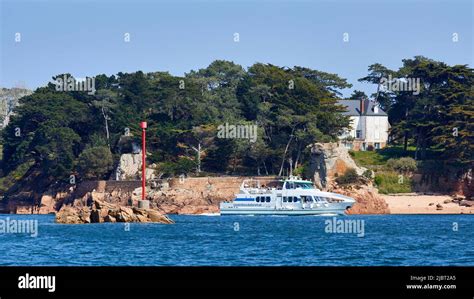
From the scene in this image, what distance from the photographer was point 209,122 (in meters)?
102

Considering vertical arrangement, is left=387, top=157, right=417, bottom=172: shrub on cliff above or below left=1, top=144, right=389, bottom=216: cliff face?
above

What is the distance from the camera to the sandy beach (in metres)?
89.9

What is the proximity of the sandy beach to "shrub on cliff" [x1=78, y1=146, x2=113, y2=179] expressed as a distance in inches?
1048

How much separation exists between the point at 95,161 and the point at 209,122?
12.1m

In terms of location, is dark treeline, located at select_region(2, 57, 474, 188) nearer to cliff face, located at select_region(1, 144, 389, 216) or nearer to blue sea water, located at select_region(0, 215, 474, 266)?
cliff face, located at select_region(1, 144, 389, 216)

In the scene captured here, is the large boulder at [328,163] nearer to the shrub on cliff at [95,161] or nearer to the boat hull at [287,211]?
the boat hull at [287,211]

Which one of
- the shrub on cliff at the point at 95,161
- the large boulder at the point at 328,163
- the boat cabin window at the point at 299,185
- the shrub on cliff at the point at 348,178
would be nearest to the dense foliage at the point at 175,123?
the shrub on cliff at the point at 95,161

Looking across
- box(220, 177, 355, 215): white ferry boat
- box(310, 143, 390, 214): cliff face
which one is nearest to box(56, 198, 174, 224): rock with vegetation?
box(220, 177, 355, 215): white ferry boat

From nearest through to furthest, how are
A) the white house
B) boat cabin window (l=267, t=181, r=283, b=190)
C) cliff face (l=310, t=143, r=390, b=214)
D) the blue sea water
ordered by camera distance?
the blue sea water → cliff face (l=310, t=143, r=390, b=214) → boat cabin window (l=267, t=181, r=283, b=190) → the white house

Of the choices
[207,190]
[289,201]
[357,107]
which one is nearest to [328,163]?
[289,201]

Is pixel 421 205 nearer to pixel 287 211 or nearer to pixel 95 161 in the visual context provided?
pixel 287 211

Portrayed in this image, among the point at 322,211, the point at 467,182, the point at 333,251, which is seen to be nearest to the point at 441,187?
the point at 467,182
